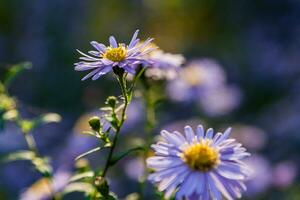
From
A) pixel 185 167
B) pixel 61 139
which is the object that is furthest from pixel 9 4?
pixel 185 167

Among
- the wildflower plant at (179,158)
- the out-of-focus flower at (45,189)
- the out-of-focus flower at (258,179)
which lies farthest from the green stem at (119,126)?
the out-of-focus flower at (258,179)

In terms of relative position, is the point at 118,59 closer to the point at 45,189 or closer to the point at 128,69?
the point at 128,69

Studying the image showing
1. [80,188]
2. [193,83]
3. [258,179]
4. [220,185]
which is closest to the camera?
[220,185]

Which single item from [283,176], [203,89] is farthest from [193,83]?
[283,176]

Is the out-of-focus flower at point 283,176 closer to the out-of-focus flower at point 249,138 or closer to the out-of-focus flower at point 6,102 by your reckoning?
the out-of-focus flower at point 249,138

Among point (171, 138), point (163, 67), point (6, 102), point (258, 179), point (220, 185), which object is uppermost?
point (258, 179)

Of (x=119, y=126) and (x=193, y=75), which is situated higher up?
(x=193, y=75)

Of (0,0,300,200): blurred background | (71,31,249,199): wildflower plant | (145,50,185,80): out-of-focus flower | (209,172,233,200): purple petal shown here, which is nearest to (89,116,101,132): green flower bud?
(71,31,249,199): wildflower plant
